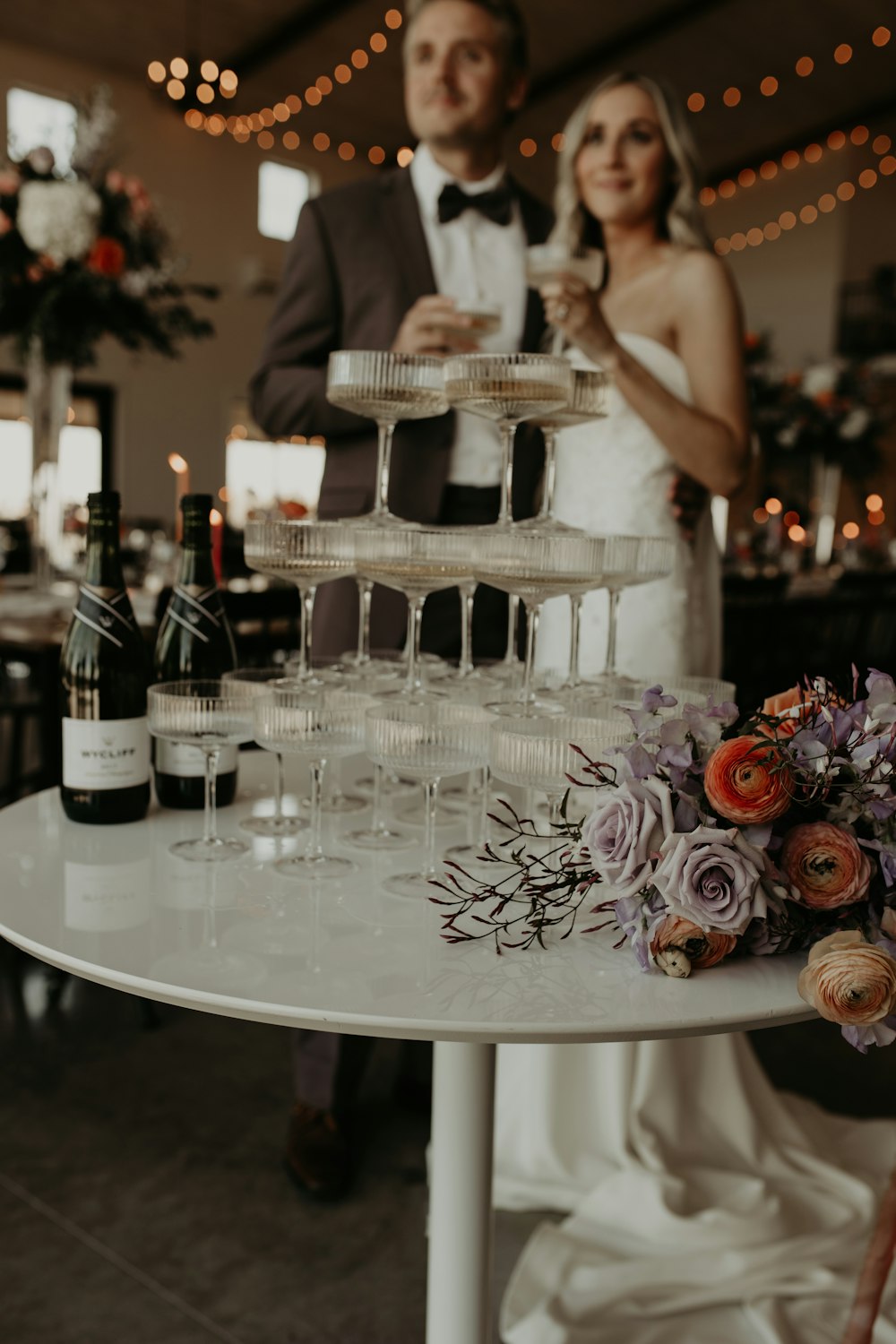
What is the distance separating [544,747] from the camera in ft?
3.78

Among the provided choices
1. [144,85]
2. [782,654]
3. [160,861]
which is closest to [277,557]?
[160,861]

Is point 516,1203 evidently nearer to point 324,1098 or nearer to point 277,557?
point 324,1098

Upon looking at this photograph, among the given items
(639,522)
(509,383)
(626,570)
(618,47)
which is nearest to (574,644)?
(626,570)

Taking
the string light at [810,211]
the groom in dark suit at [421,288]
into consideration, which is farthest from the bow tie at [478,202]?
→ the string light at [810,211]

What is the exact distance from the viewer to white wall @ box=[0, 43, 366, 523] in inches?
452

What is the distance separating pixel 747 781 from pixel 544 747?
8.6 inches

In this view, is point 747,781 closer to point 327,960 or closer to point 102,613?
point 327,960

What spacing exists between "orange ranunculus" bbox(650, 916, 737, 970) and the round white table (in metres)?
0.02

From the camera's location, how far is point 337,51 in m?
10.7

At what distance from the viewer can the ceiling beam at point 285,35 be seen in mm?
9836

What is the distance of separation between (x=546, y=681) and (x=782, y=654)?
401 cm

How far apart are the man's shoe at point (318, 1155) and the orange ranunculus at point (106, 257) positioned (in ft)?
7.49

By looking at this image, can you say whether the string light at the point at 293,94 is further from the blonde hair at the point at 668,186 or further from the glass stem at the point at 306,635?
the glass stem at the point at 306,635

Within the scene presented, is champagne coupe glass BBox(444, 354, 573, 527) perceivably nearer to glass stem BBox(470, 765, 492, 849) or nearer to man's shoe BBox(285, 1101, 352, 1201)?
glass stem BBox(470, 765, 492, 849)
